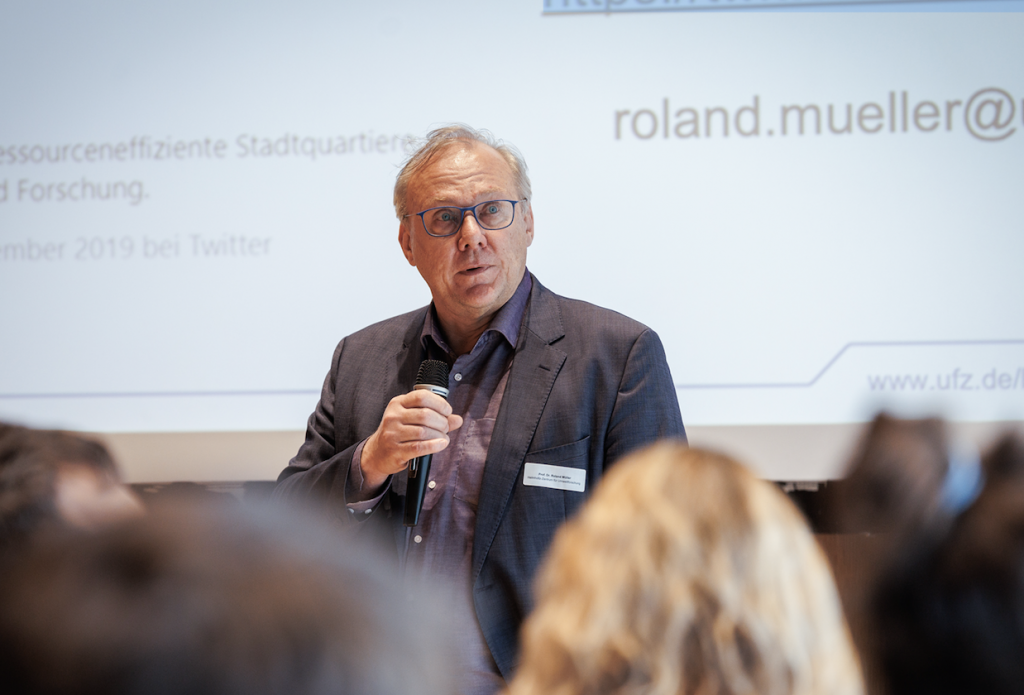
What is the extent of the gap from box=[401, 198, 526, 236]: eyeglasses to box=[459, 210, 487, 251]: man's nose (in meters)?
0.02

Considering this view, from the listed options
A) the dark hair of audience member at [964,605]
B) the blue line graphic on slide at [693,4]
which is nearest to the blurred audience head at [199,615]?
the dark hair of audience member at [964,605]

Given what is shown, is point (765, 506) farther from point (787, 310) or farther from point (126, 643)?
point (787, 310)

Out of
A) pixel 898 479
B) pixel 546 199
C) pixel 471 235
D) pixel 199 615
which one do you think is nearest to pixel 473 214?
pixel 471 235

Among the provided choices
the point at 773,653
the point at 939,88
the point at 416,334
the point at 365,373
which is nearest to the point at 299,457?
the point at 365,373

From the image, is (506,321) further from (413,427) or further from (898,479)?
Answer: (898,479)

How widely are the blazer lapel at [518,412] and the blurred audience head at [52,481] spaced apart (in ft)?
→ 3.68

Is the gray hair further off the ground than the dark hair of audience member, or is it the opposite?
the gray hair

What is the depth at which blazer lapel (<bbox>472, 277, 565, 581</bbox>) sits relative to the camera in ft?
6.20

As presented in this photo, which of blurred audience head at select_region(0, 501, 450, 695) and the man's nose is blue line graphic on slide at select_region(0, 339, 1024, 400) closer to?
the man's nose

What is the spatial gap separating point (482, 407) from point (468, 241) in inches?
15.7

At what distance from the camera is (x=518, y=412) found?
198 centimetres

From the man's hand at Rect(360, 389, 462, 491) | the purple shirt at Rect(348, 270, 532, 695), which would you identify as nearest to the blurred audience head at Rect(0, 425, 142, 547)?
the man's hand at Rect(360, 389, 462, 491)

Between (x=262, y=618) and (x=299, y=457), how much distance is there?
185cm

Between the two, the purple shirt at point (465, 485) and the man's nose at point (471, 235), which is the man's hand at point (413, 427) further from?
the man's nose at point (471, 235)
